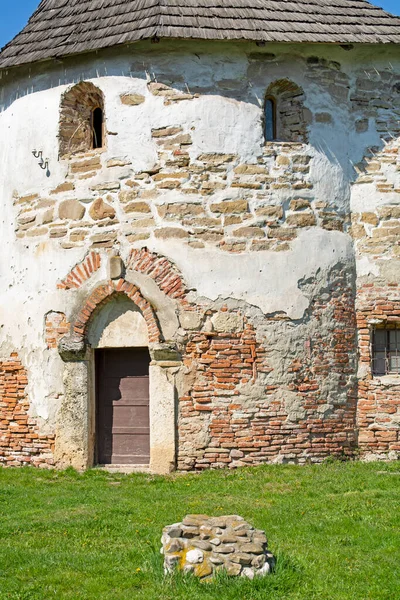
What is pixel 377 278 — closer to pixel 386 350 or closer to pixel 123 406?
pixel 386 350

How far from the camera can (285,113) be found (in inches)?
Result: 454

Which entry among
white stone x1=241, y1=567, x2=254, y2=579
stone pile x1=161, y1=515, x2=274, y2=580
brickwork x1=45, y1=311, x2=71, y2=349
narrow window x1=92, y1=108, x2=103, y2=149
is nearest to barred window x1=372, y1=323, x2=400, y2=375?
brickwork x1=45, y1=311, x2=71, y2=349

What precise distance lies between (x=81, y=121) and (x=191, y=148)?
1740 mm

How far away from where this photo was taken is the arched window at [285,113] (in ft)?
37.3

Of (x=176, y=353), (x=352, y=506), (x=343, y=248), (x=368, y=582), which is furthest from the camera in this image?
(x=343, y=248)

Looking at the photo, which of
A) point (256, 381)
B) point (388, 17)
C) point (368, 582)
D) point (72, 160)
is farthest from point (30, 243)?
point (368, 582)

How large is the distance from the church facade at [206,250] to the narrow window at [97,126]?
27 millimetres

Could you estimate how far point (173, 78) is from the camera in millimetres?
11047

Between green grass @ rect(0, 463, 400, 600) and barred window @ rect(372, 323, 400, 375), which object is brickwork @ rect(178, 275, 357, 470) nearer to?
green grass @ rect(0, 463, 400, 600)

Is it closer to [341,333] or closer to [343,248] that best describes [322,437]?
[341,333]

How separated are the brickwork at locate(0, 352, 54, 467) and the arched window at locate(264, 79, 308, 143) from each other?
15.2 ft

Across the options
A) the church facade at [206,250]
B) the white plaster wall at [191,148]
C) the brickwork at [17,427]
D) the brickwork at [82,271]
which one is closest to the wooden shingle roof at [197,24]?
the church facade at [206,250]

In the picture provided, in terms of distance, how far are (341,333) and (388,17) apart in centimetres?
441

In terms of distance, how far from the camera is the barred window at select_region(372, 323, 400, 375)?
11.6 m
